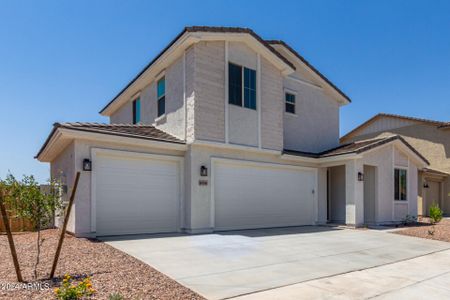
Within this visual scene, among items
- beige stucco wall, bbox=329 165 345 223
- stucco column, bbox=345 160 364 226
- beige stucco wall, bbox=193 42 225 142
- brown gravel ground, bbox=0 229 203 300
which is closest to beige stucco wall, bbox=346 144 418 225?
stucco column, bbox=345 160 364 226

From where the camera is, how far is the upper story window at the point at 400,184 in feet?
51.4

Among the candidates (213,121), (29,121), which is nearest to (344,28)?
(213,121)

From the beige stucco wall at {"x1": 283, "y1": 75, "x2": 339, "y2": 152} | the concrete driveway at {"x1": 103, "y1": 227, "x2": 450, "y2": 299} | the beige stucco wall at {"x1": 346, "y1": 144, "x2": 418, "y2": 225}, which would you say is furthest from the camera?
the beige stucco wall at {"x1": 283, "y1": 75, "x2": 339, "y2": 152}

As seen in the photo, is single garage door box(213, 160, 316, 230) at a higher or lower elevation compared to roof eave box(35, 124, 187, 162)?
lower

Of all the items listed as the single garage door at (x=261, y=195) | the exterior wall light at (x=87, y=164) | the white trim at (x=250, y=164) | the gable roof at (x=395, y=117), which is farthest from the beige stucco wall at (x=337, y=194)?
the gable roof at (x=395, y=117)

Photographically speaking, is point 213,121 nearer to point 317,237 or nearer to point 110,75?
point 317,237

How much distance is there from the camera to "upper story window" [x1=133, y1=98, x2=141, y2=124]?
16230 mm

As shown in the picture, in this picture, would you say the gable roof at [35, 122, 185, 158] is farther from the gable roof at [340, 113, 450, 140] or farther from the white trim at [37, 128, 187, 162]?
the gable roof at [340, 113, 450, 140]

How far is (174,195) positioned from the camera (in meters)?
11.3

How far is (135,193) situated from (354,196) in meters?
8.93

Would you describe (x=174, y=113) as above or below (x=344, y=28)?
below

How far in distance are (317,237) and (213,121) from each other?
535 cm

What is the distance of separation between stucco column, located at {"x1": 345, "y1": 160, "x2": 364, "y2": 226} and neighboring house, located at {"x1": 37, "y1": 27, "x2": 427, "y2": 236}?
4 centimetres

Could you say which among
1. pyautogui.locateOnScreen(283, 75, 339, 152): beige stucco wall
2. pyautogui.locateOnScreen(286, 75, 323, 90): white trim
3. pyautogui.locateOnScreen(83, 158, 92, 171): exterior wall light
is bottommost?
pyautogui.locateOnScreen(83, 158, 92, 171): exterior wall light
